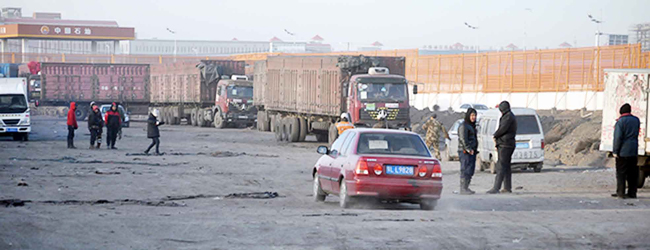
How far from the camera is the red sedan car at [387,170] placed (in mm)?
13266

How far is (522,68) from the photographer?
53.7 m

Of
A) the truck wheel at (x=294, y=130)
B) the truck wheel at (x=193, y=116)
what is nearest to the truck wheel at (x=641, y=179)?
the truck wheel at (x=294, y=130)

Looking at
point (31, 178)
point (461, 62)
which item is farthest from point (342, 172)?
point (461, 62)

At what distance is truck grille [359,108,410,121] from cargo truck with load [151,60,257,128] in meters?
18.8

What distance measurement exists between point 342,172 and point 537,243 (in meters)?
4.31

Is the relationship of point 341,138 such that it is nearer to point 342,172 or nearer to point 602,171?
point 342,172

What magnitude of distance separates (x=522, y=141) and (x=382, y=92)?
33.3 ft

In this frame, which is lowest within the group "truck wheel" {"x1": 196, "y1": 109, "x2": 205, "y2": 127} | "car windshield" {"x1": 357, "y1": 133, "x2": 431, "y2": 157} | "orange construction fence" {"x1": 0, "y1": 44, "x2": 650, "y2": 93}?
"truck wheel" {"x1": 196, "y1": 109, "x2": 205, "y2": 127}

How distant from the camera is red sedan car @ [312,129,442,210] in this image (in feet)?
43.5

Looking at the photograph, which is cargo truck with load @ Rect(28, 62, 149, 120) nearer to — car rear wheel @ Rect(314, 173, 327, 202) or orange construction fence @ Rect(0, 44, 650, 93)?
orange construction fence @ Rect(0, 44, 650, 93)

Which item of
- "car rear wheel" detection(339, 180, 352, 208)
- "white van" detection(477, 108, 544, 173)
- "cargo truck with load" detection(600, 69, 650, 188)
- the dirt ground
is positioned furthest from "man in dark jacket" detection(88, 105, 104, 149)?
"car rear wheel" detection(339, 180, 352, 208)

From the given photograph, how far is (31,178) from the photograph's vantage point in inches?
746

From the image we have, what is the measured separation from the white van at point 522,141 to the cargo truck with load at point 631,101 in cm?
361

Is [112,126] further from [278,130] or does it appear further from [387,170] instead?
[387,170]
